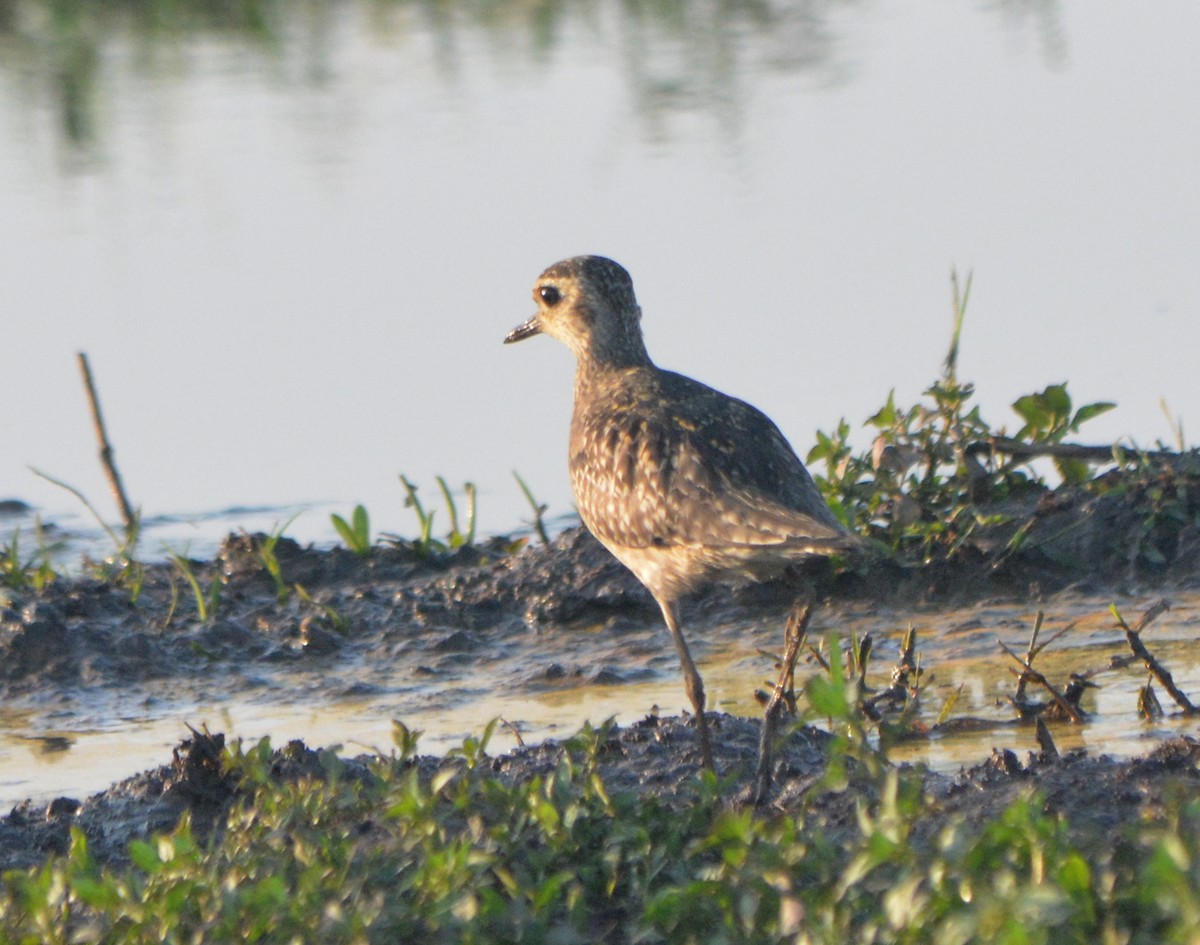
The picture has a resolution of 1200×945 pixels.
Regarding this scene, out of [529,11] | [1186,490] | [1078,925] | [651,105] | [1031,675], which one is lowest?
[1078,925]

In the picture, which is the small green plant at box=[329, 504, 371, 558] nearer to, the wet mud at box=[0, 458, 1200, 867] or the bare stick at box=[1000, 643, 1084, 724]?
the wet mud at box=[0, 458, 1200, 867]

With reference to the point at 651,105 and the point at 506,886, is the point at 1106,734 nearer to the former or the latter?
the point at 506,886

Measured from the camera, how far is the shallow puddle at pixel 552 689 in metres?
5.63

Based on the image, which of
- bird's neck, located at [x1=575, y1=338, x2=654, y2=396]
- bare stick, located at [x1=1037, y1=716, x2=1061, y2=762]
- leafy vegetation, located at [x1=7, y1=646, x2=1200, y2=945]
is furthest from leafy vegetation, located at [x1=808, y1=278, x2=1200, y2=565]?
leafy vegetation, located at [x1=7, y1=646, x2=1200, y2=945]

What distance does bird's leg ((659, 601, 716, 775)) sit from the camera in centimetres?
491

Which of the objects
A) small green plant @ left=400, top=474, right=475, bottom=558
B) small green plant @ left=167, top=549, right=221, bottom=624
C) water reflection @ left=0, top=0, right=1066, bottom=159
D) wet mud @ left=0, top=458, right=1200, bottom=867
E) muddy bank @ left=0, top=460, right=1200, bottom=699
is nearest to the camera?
wet mud @ left=0, top=458, right=1200, bottom=867

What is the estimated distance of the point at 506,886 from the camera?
3727 millimetres

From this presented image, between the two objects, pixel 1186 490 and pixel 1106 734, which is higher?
pixel 1186 490

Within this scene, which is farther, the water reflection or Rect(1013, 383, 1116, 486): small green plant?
the water reflection

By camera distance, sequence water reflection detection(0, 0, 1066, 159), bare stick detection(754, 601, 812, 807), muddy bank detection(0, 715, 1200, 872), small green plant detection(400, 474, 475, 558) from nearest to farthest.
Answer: muddy bank detection(0, 715, 1200, 872), bare stick detection(754, 601, 812, 807), small green plant detection(400, 474, 475, 558), water reflection detection(0, 0, 1066, 159)

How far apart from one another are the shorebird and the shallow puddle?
37 cm

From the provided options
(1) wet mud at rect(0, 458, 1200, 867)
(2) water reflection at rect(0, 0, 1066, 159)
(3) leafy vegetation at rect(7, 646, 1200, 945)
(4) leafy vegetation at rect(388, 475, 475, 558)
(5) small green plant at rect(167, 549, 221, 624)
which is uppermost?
(2) water reflection at rect(0, 0, 1066, 159)

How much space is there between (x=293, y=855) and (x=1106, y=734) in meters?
2.24

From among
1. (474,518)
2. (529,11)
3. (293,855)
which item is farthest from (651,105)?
(293,855)
